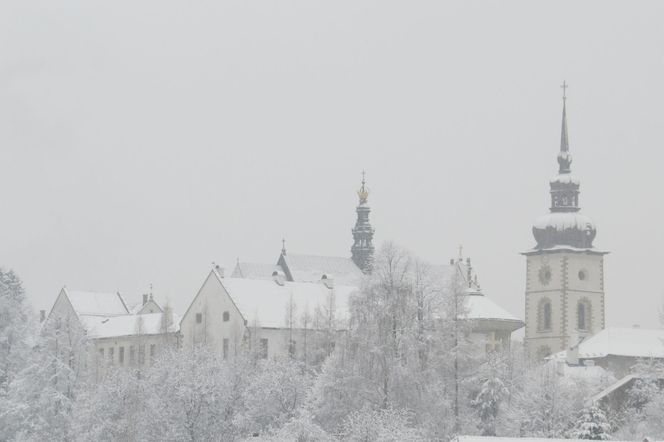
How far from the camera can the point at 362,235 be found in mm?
163250

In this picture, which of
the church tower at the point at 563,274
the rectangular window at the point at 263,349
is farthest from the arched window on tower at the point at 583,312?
the rectangular window at the point at 263,349

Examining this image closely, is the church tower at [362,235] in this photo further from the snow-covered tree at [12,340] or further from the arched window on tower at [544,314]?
the snow-covered tree at [12,340]

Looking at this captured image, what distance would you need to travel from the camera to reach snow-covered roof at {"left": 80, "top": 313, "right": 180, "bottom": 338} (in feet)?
451

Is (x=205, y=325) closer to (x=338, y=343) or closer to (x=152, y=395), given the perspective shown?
(x=152, y=395)

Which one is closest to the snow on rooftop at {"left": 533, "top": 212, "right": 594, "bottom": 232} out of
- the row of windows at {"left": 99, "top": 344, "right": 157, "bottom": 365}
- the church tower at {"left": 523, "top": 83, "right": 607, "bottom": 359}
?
the church tower at {"left": 523, "top": 83, "right": 607, "bottom": 359}

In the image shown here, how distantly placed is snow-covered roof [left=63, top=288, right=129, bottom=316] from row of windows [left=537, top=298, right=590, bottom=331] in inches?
1703

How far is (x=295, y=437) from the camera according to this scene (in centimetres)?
8506

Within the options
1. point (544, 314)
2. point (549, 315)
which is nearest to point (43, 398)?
point (549, 315)

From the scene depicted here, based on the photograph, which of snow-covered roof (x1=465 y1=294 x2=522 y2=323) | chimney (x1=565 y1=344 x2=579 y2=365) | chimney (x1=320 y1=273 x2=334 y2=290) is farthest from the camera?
chimney (x1=320 y1=273 x2=334 y2=290)

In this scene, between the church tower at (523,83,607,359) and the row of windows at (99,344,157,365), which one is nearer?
the row of windows at (99,344,157,365)

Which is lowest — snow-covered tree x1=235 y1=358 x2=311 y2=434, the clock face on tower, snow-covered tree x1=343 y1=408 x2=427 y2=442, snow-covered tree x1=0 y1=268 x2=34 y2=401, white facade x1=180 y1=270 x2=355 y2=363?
snow-covered tree x1=343 y1=408 x2=427 y2=442

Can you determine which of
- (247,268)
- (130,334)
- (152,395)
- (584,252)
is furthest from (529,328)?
(152,395)

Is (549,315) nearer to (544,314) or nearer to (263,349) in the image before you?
(544,314)

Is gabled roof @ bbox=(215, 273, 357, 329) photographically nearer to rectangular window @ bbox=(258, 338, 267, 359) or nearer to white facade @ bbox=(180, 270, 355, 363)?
white facade @ bbox=(180, 270, 355, 363)
